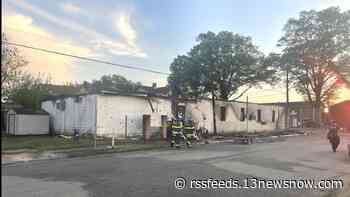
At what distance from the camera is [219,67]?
1455 inches

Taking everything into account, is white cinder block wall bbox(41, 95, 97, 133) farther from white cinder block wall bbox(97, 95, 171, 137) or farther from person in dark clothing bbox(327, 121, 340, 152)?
person in dark clothing bbox(327, 121, 340, 152)

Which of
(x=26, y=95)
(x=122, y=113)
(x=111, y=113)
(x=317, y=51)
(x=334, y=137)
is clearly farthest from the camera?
(x=317, y=51)

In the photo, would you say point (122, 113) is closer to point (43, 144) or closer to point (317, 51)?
point (43, 144)

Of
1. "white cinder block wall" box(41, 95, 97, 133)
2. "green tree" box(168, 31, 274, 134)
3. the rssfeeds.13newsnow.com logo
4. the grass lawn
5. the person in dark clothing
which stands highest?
"green tree" box(168, 31, 274, 134)

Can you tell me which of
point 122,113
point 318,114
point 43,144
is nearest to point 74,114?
point 122,113

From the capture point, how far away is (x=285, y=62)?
49.7m

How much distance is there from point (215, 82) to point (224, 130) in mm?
5025

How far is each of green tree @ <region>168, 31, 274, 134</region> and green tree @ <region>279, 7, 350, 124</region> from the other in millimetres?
11796

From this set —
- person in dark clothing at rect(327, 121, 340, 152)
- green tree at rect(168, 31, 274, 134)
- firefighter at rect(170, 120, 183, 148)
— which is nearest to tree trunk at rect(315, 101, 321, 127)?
green tree at rect(168, 31, 274, 134)

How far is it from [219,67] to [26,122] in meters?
19.3

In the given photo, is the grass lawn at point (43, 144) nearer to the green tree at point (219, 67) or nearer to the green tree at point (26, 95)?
the green tree at point (26, 95)

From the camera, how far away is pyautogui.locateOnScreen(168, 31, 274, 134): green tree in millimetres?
37094

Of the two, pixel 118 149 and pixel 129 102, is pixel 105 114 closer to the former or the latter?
pixel 129 102

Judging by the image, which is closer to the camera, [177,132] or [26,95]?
[177,132]
